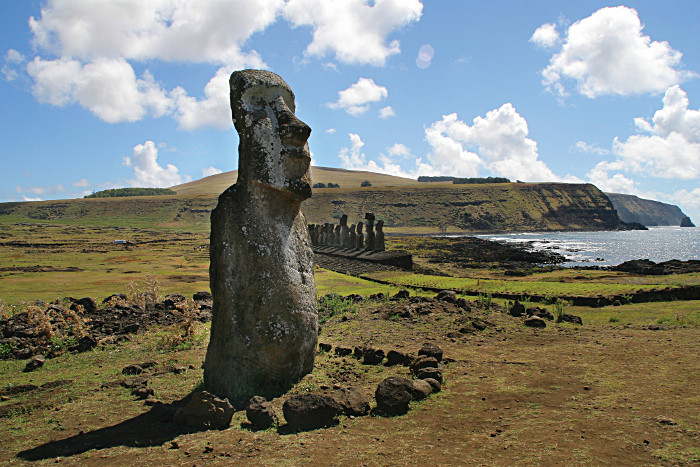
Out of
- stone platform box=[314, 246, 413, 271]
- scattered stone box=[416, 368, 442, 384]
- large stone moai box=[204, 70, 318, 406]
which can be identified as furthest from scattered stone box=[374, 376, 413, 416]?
stone platform box=[314, 246, 413, 271]

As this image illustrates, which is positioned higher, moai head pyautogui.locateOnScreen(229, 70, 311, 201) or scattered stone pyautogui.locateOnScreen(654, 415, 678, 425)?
moai head pyautogui.locateOnScreen(229, 70, 311, 201)

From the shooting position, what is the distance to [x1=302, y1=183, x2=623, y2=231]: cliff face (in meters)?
136

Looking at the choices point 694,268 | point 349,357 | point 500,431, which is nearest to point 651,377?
point 500,431

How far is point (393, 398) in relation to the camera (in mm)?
5188

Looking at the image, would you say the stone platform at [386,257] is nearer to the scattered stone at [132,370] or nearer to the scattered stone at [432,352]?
the scattered stone at [432,352]

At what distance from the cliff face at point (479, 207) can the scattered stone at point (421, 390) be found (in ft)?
407

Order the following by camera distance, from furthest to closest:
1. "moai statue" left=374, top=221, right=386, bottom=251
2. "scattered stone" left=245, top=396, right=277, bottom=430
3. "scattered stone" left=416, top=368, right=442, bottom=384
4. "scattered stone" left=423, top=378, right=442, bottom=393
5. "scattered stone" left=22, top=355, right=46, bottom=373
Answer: "moai statue" left=374, top=221, right=386, bottom=251, "scattered stone" left=22, top=355, right=46, bottom=373, "scattered stone" left=416, top=368, right=442, bottom=384, "scattered stone" left=423, top=378, right=442, bottom=393, "scattered stone" left=245, top=396, right=277, bottom=430

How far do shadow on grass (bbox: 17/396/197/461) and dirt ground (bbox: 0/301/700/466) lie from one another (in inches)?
0.8

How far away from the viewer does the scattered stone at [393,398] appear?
5.17m

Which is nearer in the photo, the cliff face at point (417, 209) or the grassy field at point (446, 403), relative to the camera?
the grassy field at point (446, 403)

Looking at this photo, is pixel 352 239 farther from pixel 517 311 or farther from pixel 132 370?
pixel 132 370

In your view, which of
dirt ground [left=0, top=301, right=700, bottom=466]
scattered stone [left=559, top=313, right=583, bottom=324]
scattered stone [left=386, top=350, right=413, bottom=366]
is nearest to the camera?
dirt ground [left=0, top=301, right=700, bottom=466]

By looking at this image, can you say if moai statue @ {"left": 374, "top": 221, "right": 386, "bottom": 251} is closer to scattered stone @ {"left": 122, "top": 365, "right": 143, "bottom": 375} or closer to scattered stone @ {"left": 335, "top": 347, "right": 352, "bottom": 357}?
scattered stone @ {"left": 335, "top": 347, "right": 352, "bottom": 357}

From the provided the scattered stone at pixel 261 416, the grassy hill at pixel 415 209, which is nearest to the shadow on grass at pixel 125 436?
the scattered stone at pixel 261 416
